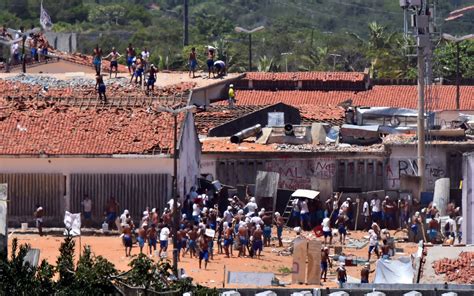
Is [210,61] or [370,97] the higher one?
[210,61]

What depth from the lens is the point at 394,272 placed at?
56656mm

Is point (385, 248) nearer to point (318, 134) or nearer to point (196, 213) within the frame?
point (196, 213)

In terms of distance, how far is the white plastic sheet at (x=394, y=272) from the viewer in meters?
55.8

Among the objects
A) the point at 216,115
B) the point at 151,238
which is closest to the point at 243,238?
the point at 151,238

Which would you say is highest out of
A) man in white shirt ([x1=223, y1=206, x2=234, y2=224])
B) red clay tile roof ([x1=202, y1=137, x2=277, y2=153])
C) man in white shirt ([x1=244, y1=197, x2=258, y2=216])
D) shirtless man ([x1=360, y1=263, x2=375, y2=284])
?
red clay tile roof ([x1=202, y1=137, x2=277, y2=153])

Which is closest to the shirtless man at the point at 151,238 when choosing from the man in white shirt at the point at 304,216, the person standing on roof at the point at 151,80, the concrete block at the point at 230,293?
the man in white shirt at the point at 304,216

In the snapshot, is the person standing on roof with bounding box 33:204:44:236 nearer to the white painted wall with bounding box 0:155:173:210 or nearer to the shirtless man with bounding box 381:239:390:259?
the white painted wall with bounding box 0:155:173:210

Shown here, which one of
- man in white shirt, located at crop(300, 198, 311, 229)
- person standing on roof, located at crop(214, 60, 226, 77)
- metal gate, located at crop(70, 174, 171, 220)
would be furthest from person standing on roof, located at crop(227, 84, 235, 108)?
metal gate, located at crop(70, 174, 171, 220)

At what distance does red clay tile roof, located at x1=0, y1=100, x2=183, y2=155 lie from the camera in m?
71.2

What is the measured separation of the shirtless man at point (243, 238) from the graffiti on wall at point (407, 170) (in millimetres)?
11355

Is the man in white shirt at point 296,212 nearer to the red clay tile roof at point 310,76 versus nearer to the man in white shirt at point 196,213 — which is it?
the man in white shirt at point 196,213

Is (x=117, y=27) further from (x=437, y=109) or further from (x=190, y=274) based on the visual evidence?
(x=190, y=274)

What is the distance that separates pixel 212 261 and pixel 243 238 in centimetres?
180

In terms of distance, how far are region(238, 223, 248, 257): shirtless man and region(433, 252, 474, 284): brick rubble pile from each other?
1028 cm
